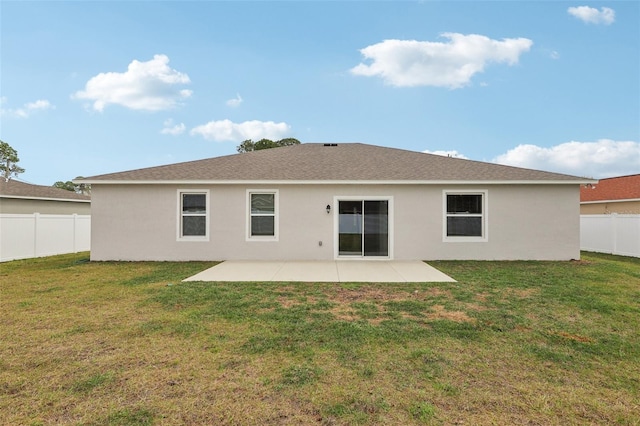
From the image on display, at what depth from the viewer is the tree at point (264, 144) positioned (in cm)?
3506

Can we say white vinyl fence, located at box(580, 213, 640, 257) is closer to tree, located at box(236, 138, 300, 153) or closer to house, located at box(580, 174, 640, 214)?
house, located at box(580, 174, 640, 214)

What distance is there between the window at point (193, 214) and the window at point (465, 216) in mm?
8681

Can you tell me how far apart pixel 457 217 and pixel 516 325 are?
6.78 metres

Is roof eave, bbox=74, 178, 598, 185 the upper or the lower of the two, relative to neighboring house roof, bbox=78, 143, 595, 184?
lower

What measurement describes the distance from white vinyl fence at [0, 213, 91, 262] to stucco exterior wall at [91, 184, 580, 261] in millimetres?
3552

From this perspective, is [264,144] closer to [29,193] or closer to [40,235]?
[29,193]

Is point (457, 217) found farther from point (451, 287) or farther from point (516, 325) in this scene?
point (516, 325)

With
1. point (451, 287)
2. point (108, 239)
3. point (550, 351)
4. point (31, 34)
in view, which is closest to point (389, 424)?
point (550, 351)

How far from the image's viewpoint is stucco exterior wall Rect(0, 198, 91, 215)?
1569 centimetres

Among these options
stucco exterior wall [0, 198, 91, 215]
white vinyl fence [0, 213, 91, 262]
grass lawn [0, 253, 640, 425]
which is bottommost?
grass lawn [0, 253, 640, 425]

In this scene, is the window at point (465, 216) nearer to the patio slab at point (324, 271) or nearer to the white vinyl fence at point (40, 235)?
the patio slab at point (324, 271)

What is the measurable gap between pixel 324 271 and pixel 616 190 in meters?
20.0

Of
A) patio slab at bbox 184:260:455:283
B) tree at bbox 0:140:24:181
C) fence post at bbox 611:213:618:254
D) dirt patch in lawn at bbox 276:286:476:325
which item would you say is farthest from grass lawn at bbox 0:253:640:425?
tree at bbox 0:140:24:181

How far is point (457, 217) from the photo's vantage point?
10922mm
